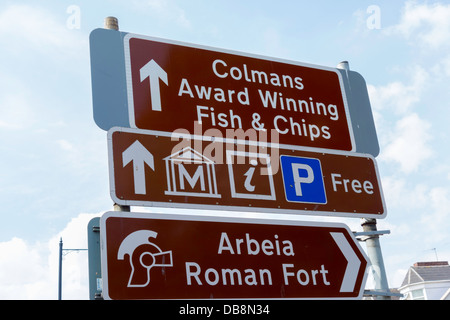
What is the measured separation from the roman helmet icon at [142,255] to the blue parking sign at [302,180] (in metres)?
1.32

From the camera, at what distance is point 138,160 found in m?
4.23

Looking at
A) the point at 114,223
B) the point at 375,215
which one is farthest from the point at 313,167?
the point at 114,223

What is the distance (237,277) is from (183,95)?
1.59m

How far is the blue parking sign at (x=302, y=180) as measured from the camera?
4.83 meters

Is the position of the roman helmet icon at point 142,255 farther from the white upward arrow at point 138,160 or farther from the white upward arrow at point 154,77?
the white upward arrow at point 154,77

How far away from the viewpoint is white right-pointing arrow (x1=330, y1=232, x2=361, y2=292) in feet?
15.3

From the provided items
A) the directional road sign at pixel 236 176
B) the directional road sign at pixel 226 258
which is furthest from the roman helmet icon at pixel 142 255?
the directional road sign at pixel 236 176

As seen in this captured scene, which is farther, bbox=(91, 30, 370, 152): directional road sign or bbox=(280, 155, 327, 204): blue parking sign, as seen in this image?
bbox=(280, 155, 327, 204): blue parking sign

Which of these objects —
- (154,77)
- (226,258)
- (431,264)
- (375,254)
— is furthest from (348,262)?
(431,264)

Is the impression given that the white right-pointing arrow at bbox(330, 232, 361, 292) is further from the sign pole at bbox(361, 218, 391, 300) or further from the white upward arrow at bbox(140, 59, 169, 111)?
the white upward arrow at bbox(140, 59, 169, 111)

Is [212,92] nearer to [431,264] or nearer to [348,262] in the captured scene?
[348,262]

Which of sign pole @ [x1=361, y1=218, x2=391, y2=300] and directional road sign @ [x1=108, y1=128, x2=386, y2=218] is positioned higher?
directional road sign @ [x1=108, y1=128, x2=386, y2=218]

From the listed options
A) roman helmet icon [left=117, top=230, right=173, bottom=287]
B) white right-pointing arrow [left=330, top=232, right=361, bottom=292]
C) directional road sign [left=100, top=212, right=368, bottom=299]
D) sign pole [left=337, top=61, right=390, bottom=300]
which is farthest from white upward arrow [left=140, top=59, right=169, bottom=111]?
sign pole [left=337, top=61, right=390, bottom=300]

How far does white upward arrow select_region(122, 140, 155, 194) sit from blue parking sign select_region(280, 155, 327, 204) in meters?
1.24
